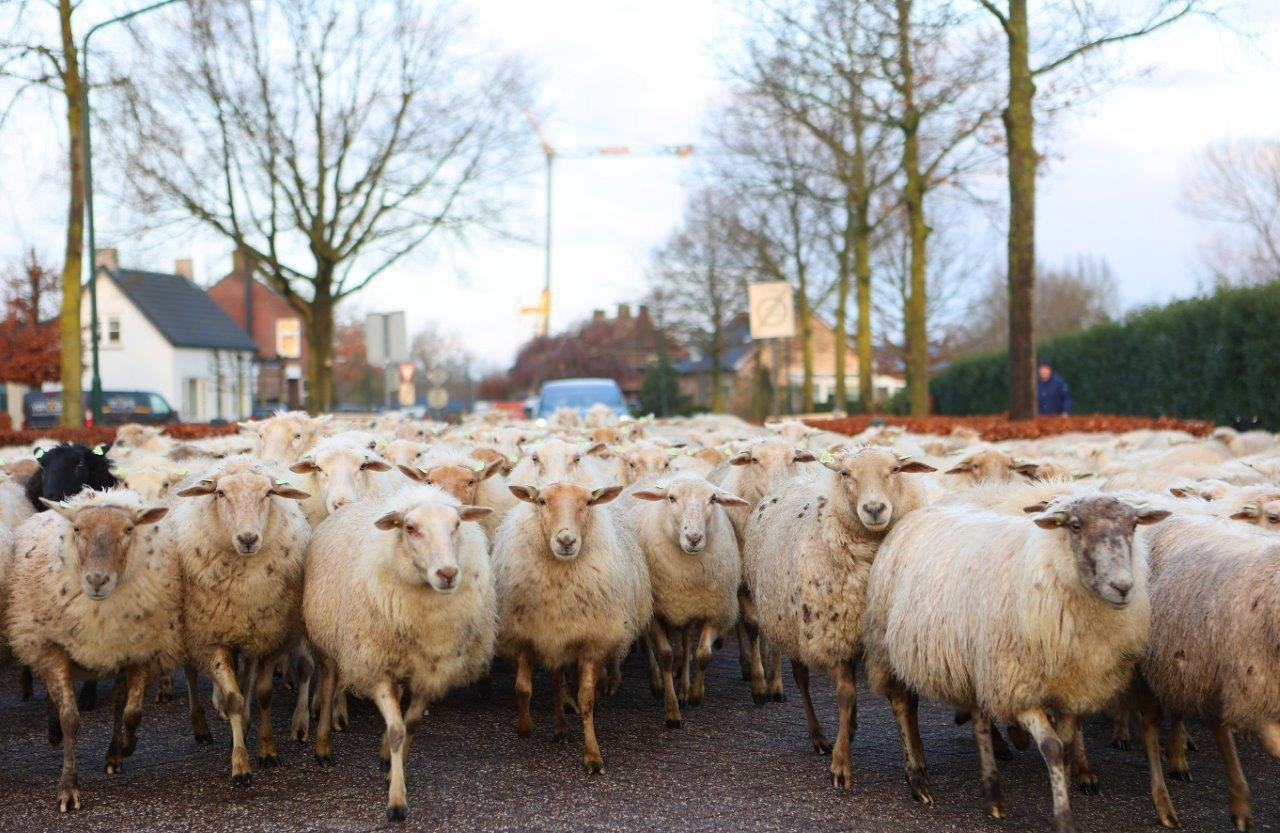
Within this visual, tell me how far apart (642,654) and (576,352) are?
193 ft

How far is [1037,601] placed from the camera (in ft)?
17.0

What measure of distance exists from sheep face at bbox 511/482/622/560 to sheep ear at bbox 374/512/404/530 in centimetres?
89

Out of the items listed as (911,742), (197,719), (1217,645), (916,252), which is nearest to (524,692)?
(197,719)

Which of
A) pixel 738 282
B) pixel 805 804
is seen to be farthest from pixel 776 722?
pixel 738 282

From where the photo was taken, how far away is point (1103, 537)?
499 centimetres

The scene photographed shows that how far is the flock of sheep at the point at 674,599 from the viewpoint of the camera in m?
5.20

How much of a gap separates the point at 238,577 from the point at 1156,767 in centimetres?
467

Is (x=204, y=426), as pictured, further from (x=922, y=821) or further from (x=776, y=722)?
(x=922, y=821)

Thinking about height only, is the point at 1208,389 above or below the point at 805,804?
above

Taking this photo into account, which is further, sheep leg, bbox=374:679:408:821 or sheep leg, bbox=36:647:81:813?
sheep leg, bbox=36:647:81:813

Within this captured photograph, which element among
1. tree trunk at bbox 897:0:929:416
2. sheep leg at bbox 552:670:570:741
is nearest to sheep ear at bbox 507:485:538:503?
sheep leg at bbox 552:670:570:741

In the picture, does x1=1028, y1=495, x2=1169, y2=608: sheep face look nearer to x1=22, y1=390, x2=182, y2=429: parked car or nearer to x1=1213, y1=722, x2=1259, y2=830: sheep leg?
x1=1213, y1=722, x2=1259, y2=830: sheep leg

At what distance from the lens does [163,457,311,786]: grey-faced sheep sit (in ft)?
21.2

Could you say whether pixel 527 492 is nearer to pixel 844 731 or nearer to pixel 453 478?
pixel 453 478
